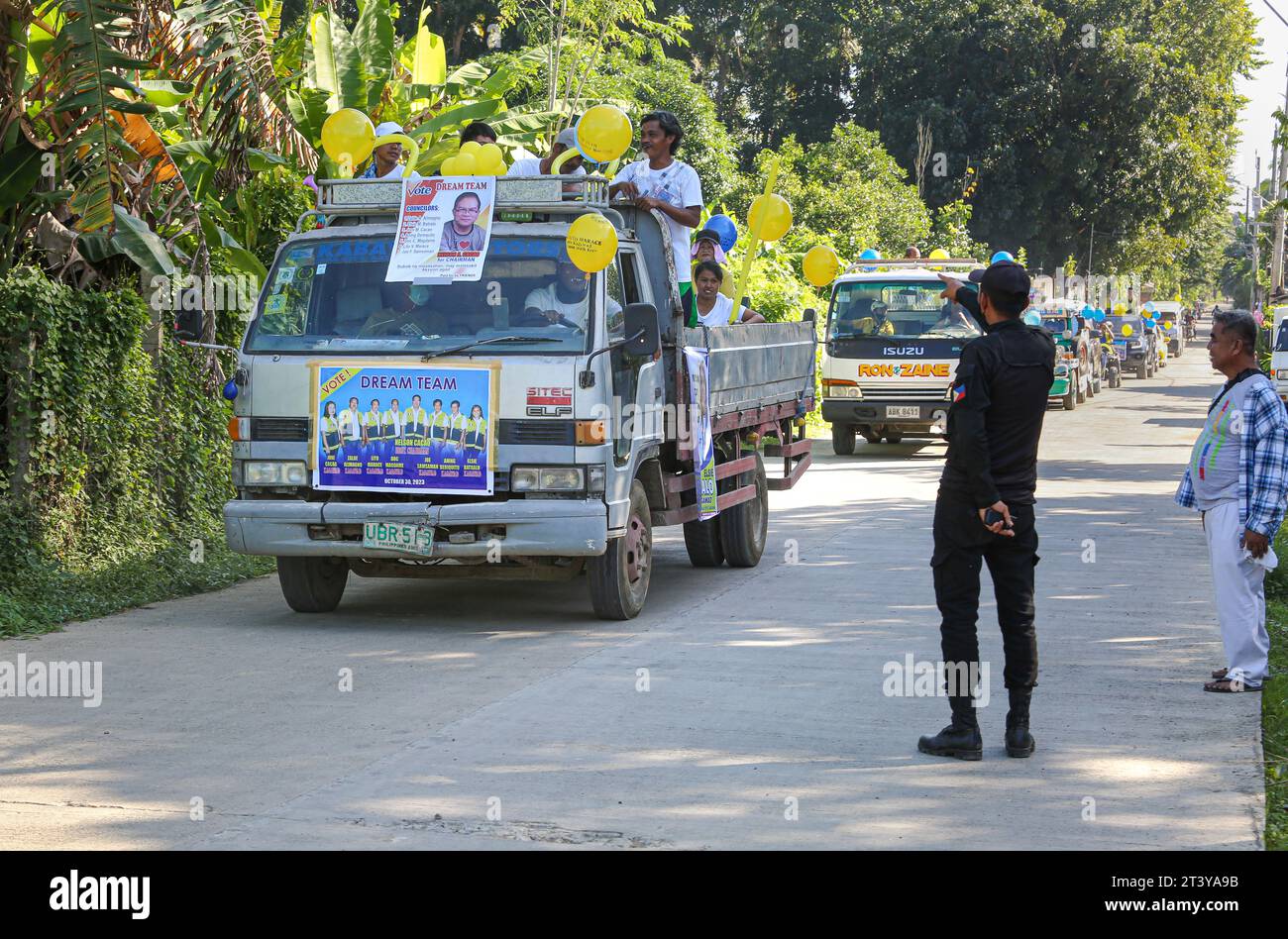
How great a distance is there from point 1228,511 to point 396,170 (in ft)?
20.0

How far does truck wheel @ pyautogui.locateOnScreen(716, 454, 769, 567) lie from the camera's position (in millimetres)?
12320

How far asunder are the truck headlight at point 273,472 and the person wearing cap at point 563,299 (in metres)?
1.62

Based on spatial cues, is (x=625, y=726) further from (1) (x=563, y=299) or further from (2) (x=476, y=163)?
(2) (x=476, y=163)

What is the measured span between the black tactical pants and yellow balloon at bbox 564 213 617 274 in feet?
10.5

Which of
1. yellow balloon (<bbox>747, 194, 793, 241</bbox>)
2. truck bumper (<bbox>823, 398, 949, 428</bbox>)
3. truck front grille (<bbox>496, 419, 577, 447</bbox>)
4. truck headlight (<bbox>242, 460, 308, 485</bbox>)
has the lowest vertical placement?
truck bumper (<bbox>823, 398, 949, 428</bbox>)

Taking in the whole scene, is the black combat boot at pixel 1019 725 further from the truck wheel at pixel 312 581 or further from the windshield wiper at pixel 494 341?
the truck wheel at pixel 312 581

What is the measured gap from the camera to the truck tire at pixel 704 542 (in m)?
12.3

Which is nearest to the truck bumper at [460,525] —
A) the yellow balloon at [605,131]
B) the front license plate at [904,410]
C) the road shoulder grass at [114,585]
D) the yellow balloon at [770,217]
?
the road shoulder grass at [114,585]

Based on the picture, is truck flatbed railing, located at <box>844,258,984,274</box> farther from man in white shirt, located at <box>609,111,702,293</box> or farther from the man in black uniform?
the man in black uniform

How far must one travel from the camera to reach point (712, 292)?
12453mm

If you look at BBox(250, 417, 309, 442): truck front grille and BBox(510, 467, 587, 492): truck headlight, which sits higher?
BBox(250, 417, 309, 442): truck front grille

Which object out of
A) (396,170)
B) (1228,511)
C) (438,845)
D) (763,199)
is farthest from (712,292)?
(438,845)

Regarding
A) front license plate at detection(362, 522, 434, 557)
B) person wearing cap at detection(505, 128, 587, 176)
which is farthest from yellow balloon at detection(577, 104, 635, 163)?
front license plate at detection(362, 522, 434, 557)
